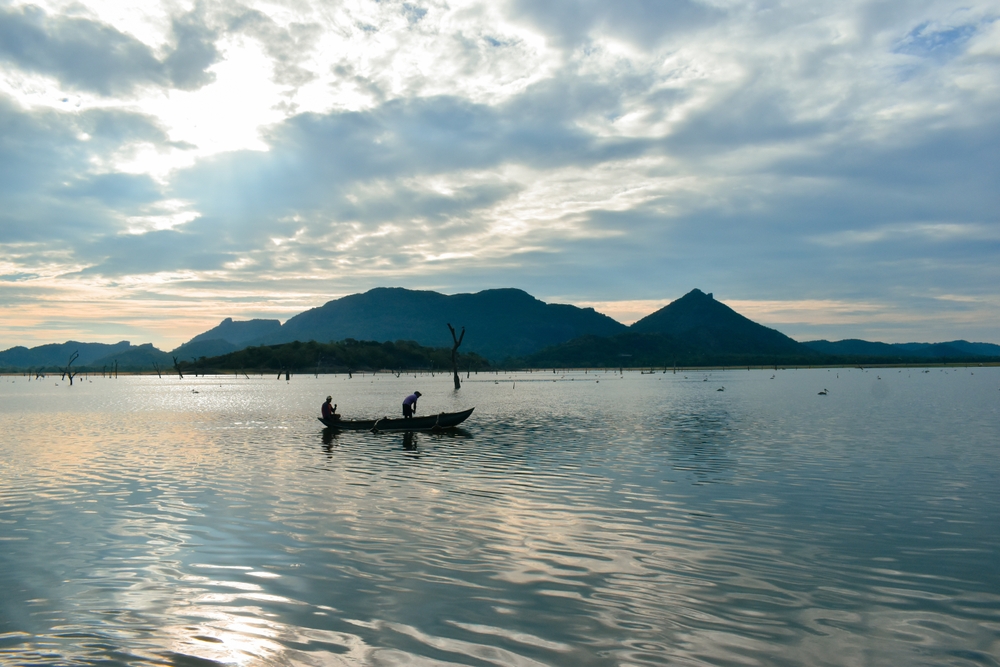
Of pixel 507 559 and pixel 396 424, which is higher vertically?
pixel 396 424

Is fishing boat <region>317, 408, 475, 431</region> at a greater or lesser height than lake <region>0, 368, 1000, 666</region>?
greater

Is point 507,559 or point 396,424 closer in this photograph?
point 507,559

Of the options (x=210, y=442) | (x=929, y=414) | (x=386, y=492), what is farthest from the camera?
(x=929, y=414)

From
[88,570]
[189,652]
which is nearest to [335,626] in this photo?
[189,652]

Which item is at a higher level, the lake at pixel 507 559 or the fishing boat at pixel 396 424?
the fishing boat at pixel 396 424

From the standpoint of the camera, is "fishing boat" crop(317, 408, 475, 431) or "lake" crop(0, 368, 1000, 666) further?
"fishing boat" crop(317, 408, 475, 431)

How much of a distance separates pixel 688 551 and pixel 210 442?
31.1 m

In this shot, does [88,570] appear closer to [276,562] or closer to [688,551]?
[276,562]

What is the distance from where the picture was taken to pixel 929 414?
51906 mm

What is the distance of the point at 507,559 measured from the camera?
1305 cm

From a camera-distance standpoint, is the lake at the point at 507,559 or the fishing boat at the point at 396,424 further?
the fishing boat at the point at 396,424

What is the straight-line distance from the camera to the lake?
29.4ft

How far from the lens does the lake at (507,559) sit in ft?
29.4

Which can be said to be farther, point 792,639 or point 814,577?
point 814,577
